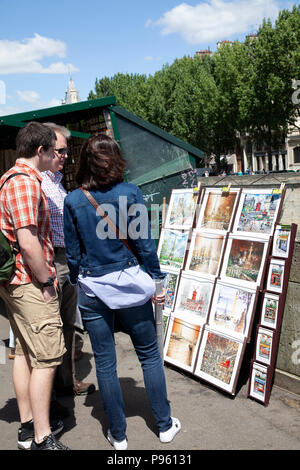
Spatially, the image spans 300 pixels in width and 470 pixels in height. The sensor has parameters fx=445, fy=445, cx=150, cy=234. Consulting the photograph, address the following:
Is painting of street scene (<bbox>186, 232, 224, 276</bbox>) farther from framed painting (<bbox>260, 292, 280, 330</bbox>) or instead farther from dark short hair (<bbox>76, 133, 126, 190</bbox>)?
dark short hair (<bbox>76, 133, 126, 190</bbox>)

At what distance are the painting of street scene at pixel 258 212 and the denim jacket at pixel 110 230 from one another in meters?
1.22

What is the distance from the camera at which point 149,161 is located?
17.8ft

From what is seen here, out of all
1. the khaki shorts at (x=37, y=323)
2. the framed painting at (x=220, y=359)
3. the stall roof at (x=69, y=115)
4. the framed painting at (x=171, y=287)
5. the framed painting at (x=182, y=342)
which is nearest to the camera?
the khaki shorts at (x=37, y=323)

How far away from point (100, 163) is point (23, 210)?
502mm

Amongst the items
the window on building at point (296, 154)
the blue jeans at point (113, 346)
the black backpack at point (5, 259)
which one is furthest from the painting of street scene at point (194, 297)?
the window on building at point (296, 154)

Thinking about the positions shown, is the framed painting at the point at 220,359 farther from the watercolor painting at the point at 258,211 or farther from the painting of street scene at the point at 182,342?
the watercolor painting at the point at 258,211

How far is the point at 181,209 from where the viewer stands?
4395 millimetres

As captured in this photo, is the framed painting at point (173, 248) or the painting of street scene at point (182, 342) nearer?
the painting of street scene at point (182, 342)

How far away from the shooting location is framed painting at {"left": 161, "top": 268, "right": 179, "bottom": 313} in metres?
4.12

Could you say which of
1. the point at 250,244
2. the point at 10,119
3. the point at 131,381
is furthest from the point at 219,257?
the point at 10,119

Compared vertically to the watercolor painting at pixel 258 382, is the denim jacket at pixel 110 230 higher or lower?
higher

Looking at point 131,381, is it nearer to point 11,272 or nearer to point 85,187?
point 11,272

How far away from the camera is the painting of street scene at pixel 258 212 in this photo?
11.2ft

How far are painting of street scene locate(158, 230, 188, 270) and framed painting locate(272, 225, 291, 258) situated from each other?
1028 mm
